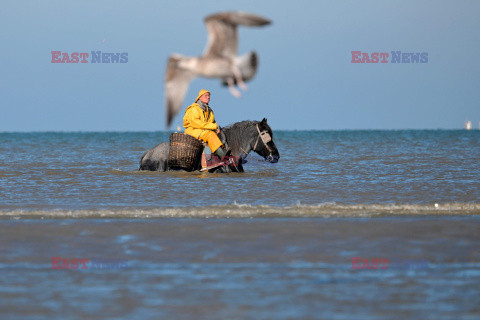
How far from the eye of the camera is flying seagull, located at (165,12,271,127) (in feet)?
16.9

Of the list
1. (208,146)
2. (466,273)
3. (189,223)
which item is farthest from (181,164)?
(466,273)

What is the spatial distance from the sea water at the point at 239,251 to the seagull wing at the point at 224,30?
182 centimetres

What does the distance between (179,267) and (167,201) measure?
19.4 ft

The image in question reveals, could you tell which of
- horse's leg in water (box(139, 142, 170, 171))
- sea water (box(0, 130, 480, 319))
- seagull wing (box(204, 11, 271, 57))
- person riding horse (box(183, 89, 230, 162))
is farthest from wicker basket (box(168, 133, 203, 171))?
seagull wing (box(204, 11, 271, 57))

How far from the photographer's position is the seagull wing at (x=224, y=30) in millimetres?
5504

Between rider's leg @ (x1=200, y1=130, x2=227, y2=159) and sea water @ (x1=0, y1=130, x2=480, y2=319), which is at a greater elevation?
rider's leg @ (x1=200, y1=130, x2=227, y2=159)

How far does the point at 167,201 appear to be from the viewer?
42.5 feet

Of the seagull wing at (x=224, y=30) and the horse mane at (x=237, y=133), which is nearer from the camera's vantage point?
the seagull wing at (x=224, y=30)

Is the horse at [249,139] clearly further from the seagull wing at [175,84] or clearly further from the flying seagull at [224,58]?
the flying seagull at [224,58]

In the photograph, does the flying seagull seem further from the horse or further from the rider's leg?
the horse

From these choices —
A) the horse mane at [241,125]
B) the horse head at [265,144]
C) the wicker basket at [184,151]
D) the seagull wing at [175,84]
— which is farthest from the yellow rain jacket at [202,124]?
the seagull wing at [175,84]

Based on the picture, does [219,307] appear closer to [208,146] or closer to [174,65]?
[174,65]

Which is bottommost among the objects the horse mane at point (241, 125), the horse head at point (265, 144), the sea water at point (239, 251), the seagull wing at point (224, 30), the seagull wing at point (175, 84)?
the sea water at point (239, 251)

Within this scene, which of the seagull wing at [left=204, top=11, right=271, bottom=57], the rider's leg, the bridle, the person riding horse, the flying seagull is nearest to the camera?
the flying seagull
